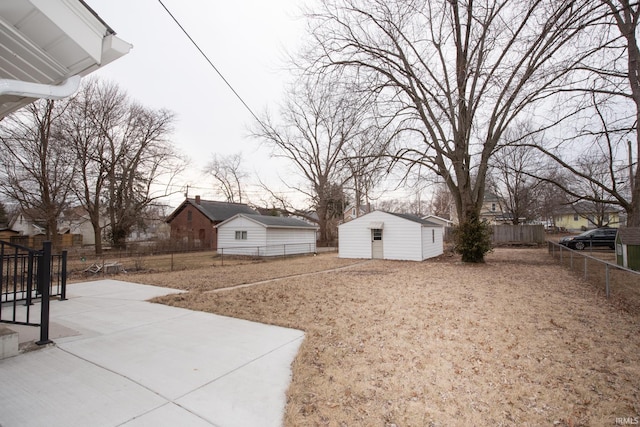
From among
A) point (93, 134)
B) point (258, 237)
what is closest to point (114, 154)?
point (93, 134)

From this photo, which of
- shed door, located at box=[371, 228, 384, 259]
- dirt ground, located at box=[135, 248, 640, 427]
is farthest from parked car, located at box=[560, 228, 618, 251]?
dirt ground, located at box=[135, 248, 640, 427]

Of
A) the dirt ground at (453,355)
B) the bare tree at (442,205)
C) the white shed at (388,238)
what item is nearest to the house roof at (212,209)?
the white shed at (388,238)

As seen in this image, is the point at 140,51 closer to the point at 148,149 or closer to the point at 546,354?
the point at 546,354

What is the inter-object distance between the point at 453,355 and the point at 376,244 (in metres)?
15.1

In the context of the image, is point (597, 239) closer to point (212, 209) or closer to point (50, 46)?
point (50, 46)

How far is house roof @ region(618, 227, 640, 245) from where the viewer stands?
34.7ft

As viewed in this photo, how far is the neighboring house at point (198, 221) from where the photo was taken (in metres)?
30.5

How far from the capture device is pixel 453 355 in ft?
13.5

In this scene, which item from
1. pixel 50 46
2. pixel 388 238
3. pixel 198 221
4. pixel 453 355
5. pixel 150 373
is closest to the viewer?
pixel 50 46

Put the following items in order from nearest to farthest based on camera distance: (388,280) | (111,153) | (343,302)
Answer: (343,302)
(388,280)
(111,153)

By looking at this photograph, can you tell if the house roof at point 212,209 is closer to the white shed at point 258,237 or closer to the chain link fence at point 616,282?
the white shed at point 258,237

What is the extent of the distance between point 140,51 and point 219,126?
8495 millimetres

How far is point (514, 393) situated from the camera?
318cm

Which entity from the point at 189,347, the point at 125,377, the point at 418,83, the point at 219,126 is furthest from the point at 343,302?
the point at 219,126
